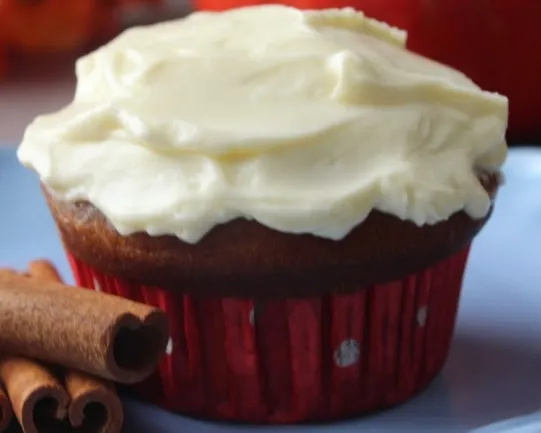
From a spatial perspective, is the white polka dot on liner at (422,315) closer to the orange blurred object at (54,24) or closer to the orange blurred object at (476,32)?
the orange blurred object at (476,32)

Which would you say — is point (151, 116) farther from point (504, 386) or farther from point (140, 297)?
point (504, 386)

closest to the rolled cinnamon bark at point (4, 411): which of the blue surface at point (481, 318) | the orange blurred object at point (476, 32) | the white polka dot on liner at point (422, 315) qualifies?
the blue surface at point (481, 318)

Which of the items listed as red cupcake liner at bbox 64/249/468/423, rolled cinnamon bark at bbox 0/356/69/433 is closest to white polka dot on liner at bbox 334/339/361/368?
red cupcake liner at bbox 64/249/468/423

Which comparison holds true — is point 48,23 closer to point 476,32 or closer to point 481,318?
point 476,32

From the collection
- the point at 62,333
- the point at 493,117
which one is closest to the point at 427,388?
the point at 493,117

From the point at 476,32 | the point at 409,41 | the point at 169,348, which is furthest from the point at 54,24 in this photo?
the point at 169,348

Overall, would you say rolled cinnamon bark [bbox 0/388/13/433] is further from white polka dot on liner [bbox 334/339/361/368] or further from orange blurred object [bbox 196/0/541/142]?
orange blurred object [bbox 196/0/541/142]
